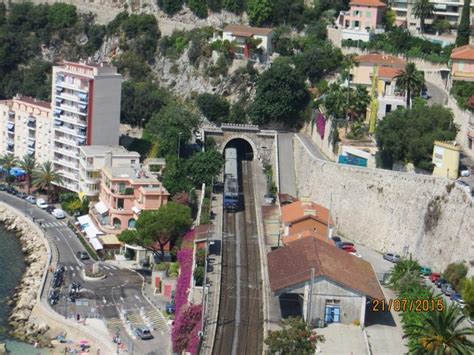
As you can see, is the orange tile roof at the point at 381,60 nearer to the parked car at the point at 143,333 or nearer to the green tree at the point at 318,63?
the green tree at the point at 318,63

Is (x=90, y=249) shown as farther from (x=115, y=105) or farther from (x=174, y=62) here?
(x=174, y=62)

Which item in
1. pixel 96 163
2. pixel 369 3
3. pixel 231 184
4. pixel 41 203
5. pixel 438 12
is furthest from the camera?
pixel 438 12

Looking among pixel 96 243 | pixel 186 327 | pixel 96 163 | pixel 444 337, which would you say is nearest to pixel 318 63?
pixel 96 163

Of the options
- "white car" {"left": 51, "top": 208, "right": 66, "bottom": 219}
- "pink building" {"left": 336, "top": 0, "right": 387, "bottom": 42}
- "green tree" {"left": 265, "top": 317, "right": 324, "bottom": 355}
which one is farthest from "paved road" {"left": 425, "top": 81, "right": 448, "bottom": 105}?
"green tree" {"left": 265, "top": 317, "right": 324, "bottom": 355}

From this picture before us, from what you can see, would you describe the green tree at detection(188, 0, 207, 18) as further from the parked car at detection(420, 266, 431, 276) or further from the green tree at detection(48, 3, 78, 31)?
the parked car at detection(420, 266, 431, 276)

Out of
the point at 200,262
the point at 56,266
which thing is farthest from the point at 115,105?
the point at 200,262

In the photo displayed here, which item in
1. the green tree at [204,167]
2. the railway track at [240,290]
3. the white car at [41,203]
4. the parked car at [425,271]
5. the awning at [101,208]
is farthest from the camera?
the white car at [41,203]

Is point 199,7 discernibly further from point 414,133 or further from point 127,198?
point 414,133

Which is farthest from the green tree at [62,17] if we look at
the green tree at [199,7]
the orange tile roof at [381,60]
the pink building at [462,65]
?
the pink building at [462,65]
